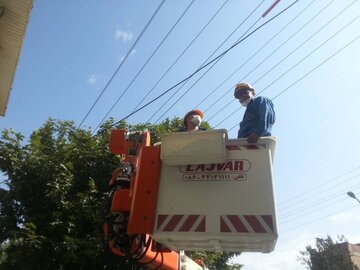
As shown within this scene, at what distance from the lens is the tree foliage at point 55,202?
7598mm

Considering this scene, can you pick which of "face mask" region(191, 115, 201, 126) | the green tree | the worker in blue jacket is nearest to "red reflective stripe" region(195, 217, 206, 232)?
the worker in blue jacket

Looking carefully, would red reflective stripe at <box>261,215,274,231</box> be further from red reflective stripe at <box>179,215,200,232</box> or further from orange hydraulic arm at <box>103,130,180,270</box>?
orange hydraulic arm at <box>103,130,180,270</box>

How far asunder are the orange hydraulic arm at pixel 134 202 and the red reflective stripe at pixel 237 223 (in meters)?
0.66

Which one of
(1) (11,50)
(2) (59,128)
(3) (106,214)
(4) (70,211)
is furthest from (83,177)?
(3) (106,214)

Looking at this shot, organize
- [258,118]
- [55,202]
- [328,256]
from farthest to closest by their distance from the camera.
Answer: [328,256], [55,202], [258,118]

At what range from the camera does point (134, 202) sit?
310 centimetres

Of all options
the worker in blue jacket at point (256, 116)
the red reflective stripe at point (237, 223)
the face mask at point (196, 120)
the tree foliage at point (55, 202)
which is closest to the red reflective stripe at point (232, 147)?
the worker in blue jacket at point (256, 116)

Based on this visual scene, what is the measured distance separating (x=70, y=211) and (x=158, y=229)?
5.70m

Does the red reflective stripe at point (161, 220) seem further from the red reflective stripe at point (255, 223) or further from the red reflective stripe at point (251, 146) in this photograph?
the red reflective stripe at point (251, 146)

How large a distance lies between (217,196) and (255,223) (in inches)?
14.3

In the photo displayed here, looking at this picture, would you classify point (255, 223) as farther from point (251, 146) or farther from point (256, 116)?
point (256, 116)

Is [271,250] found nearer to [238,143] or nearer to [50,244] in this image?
[238,143]

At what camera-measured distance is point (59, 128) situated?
37.5 ft

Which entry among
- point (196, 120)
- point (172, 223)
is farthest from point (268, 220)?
point (196, 120)
